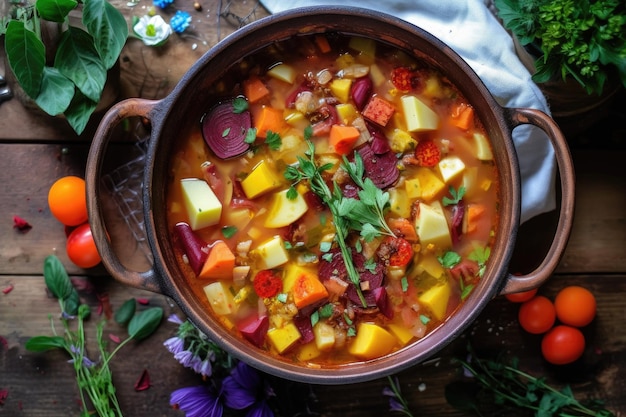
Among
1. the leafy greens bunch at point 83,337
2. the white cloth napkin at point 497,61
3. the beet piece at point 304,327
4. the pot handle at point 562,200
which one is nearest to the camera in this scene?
the pot handle at point 562,200

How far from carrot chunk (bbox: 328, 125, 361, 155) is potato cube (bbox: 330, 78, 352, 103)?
0.10 m

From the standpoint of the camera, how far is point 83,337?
8.50 feet

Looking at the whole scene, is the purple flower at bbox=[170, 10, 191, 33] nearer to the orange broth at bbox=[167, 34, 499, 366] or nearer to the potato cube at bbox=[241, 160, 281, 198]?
the orange broth at bbox=[167, 34, 499, 366]

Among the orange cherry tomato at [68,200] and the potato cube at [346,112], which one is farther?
the orange cherry tomato at [68,200]

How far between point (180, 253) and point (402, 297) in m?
0.72

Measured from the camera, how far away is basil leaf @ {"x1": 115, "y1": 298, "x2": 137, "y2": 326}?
259 centimetres

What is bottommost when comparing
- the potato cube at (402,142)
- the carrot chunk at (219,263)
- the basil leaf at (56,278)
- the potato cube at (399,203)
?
the basil leaf at (56,278)

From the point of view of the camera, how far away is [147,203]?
6.97 ft

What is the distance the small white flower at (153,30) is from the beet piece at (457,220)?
45.8 inches

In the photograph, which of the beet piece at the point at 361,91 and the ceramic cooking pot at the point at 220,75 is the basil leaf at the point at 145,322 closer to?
the ceramic cooking pot at the point at 220,75

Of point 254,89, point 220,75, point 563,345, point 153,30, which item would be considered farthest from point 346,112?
point 563,345

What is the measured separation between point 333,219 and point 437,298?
1.35 feet

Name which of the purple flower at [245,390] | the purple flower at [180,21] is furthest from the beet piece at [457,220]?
the purple flower at [180,21]

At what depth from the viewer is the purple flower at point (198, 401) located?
2.50m
